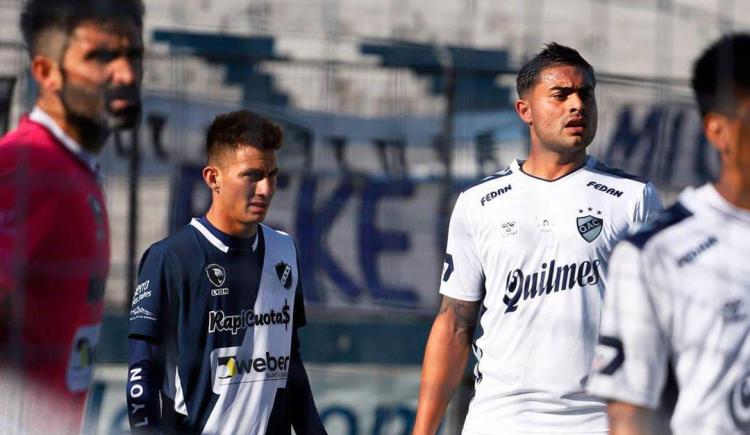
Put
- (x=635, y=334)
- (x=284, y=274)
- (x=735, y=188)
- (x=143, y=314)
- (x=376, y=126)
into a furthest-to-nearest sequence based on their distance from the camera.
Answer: (x=376, y=126), (x=284, y=274), (x=143, y=314), (x=735, y=188), (x=635, y=334)

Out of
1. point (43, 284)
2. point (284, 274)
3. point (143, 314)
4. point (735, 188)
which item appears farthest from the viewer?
point (284, 274)

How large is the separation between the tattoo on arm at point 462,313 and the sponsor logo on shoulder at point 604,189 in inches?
16.0

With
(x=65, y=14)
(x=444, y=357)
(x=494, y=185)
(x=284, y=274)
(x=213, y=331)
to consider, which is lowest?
(x=444, y=357)

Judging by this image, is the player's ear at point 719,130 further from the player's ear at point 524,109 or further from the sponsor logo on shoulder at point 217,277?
the sponsor logo on shoulder at point 217,277

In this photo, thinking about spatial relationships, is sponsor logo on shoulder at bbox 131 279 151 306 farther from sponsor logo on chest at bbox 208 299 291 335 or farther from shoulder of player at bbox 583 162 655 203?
shoulder of player at bbox 583 162 655 203

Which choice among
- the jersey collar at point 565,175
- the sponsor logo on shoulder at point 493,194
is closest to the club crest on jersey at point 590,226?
the jersey collar at point 565,175

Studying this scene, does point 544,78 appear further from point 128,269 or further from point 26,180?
point 128,269

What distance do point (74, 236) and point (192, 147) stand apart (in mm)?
3095

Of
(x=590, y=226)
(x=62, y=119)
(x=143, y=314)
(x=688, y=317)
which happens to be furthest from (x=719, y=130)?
(x=62, y=119)

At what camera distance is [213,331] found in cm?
299

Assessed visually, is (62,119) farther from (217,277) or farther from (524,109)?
(524,109)

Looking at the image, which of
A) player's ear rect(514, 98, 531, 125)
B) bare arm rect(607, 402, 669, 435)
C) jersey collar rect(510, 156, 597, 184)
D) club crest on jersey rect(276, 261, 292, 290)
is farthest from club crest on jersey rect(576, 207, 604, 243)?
bare arm rect(607, 402, 669, 435)

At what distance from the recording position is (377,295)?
6441 millimetres

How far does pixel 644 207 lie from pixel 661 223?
90cm
